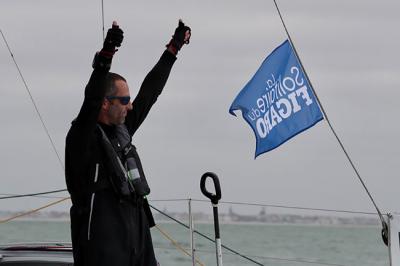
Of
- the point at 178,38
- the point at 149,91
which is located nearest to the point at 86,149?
the point at 149,91

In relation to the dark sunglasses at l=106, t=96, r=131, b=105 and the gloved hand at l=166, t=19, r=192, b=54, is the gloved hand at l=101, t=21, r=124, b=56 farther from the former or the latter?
the gloved hand at l=166, t=19, r=192, b=54

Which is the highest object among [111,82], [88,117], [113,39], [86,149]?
[113,39]

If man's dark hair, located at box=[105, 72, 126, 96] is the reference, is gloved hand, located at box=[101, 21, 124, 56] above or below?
above

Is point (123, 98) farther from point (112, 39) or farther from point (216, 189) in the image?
point (216, 189)

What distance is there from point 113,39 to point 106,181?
57 centimetres

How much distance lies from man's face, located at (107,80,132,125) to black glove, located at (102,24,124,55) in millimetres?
271

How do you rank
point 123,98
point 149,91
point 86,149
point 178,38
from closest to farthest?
point 86,149 → point 123,98 → point 149,91 → point 178,38

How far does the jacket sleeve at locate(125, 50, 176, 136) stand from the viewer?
187 inches

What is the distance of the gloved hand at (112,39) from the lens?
4141 millimetres

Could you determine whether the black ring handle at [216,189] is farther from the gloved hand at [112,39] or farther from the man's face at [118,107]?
the gloved hand at [112,39]

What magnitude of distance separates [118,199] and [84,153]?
0.78ft

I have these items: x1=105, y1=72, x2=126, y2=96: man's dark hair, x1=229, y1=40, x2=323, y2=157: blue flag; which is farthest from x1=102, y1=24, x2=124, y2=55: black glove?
x1=229, y1=40, x2=323, y2=157: blue flag

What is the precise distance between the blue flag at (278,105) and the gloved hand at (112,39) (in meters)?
3.68

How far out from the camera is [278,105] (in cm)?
780
